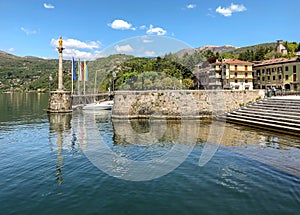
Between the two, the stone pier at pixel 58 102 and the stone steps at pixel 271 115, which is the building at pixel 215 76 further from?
the stone pier at pixel 58 102

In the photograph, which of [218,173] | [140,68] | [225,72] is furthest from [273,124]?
[225,72]

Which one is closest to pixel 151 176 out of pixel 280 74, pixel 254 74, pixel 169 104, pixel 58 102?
pixel 169 104

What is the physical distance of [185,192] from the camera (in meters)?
8.34

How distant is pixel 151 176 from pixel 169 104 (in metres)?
19.7

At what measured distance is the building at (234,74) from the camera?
52.8 m

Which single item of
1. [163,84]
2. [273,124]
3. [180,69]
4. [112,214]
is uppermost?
[180,69]

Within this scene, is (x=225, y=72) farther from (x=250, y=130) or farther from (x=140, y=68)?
(x=250, y=130)

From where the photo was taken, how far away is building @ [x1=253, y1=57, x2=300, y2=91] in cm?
4762

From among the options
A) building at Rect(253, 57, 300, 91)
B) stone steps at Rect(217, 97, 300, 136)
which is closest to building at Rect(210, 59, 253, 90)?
building at Rect(253, 57, 300, 91)

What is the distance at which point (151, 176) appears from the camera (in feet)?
32.6

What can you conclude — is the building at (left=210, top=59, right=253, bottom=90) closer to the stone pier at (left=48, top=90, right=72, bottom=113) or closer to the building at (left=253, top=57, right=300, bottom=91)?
the building at (left=253, top=57, right=300, bottom=91)

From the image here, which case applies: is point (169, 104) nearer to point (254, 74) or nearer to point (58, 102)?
point (58, 102)

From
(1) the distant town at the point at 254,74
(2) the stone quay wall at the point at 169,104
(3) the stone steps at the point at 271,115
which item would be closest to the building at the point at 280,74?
(1) the distant town at the point at 254,74

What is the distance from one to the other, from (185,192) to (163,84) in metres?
24.4
